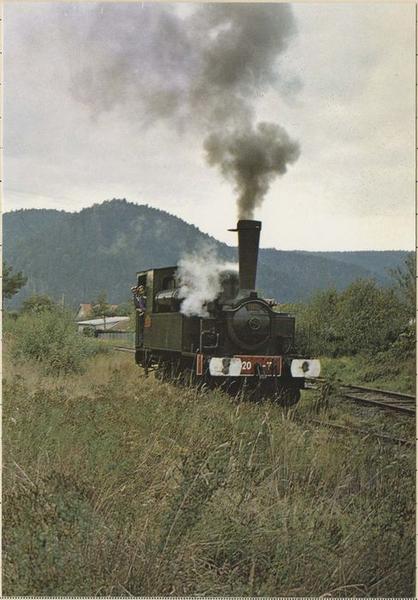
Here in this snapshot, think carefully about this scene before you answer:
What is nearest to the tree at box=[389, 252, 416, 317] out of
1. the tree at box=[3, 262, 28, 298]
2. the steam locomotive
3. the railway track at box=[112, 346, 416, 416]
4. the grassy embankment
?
the railway track at box=[112, 346, 416, 416]

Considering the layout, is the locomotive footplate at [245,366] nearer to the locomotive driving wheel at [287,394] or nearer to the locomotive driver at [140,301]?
the locomotive driving wheel at [287,394]

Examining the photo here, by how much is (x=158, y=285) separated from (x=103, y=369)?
10.3 ft

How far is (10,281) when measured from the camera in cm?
516

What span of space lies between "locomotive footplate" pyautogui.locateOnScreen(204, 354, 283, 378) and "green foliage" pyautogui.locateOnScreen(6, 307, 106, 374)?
4.73 feet

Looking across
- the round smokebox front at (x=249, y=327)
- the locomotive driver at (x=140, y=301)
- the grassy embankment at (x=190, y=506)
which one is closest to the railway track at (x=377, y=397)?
the grassy embankment at (x=190, y=506)

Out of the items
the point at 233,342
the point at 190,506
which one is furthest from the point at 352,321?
the point at 190,506

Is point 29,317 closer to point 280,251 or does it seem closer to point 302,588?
point 280,251

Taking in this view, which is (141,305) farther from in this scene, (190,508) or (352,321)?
(190,508)

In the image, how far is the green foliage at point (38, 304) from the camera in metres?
5.81

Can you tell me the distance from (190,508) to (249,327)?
4.57 metres

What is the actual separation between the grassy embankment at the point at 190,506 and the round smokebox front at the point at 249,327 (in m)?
3.03

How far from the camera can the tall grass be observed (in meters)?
4.24

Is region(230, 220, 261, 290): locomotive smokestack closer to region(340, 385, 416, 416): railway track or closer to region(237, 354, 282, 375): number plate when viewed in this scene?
region(237, 354, 282, 375): number plate

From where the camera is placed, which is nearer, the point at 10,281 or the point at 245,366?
the point at 10,281
